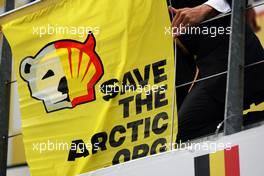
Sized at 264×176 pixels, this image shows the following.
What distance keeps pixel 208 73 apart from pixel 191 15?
0.74 ft

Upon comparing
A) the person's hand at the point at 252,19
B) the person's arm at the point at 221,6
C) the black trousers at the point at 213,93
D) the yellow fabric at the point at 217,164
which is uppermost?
the person's arm at the point at 221,6

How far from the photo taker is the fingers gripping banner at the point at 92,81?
282cm

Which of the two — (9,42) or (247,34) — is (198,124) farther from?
(9,42)

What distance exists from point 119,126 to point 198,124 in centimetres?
32

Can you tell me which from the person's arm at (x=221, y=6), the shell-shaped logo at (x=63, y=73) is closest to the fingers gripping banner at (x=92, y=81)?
the shell-shaped logo at (x=63, y=73)

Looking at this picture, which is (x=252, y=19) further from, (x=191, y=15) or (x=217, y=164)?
(x=217, y=164)

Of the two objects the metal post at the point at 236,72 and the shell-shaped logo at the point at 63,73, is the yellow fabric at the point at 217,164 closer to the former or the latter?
the metal post at the point at 236,72

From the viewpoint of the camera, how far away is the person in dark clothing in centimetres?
268

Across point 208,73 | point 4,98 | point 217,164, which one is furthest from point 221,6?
point 4,98

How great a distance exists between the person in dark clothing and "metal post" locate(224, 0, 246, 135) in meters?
0.12

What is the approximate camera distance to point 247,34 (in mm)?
2699

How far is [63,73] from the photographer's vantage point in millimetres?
3158

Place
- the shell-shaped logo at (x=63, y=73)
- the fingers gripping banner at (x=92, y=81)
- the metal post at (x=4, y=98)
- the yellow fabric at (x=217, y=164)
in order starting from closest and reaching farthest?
the yellow fabric at (x=217, y=164) < the fingers gripping banner at (x=92, y=81) < the shell-shaped logo at (x=63, y=73) < the metal post at (x=4, y=98)

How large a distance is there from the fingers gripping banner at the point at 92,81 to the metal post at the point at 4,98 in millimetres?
312
